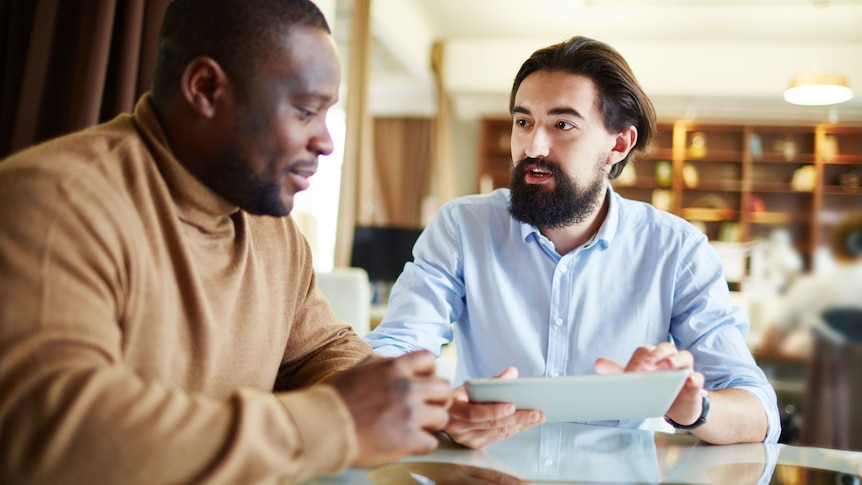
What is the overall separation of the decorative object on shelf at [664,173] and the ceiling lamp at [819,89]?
2537mm

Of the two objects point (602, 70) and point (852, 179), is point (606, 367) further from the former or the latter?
point (852, 179)

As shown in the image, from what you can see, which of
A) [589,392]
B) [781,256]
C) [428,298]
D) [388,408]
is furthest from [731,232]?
[388,408]

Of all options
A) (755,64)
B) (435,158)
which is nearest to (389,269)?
(435,158)

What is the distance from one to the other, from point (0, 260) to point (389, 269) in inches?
147

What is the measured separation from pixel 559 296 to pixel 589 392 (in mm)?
713

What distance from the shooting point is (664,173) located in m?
8.55

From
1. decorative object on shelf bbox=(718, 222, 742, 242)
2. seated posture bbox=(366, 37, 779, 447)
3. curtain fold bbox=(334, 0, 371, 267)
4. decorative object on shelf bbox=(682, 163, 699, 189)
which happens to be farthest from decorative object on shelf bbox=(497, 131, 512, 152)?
seated posture bbox=(366, 37, 779, 447)

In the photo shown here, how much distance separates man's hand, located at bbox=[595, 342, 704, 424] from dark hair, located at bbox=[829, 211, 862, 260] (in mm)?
2566

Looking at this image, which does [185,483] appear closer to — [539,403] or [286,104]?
[286,104]

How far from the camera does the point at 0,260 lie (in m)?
0.62

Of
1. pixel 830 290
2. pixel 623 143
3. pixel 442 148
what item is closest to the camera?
pixel 623 143

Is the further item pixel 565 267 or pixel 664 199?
pixel 664 199

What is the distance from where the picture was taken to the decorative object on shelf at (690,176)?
27.8 feet

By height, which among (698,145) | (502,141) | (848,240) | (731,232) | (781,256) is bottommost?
(781,256)
